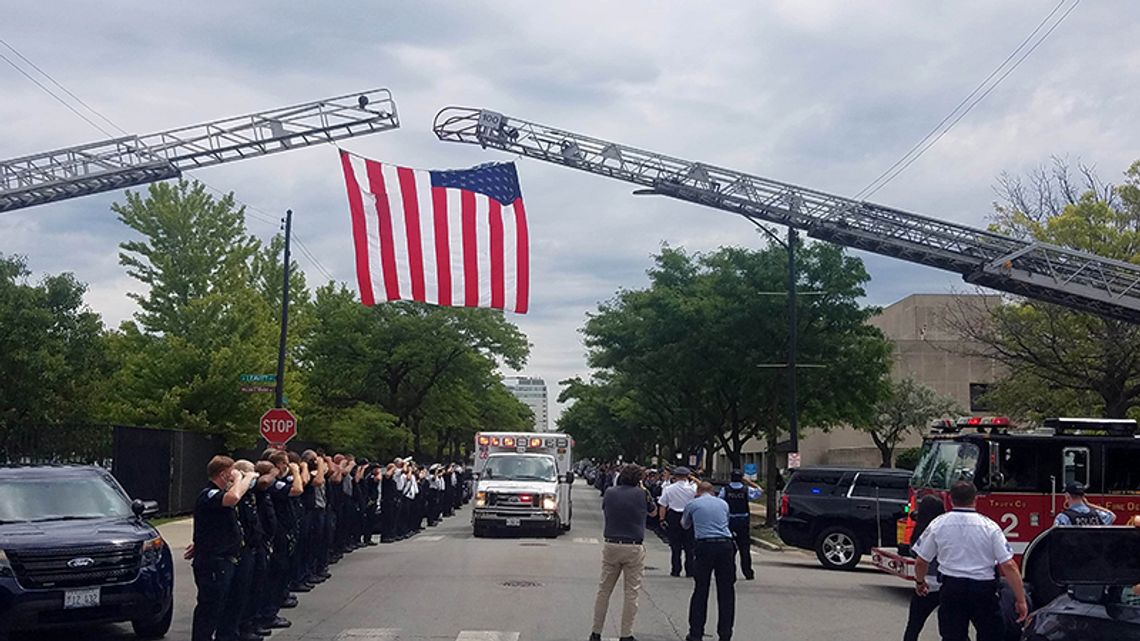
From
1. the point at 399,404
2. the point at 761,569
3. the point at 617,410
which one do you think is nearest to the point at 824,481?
the point at 761,569

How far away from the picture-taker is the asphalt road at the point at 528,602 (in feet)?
40.7

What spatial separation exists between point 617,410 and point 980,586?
56708 mm

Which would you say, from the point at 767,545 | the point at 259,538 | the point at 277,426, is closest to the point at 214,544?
the point at 259,538

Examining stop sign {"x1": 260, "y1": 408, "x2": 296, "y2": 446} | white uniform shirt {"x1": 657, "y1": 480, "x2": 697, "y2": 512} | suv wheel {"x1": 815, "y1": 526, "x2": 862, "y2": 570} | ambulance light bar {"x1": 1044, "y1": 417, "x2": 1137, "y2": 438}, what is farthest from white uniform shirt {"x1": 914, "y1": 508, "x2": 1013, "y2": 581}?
stop sign {"x1": 260, "y1": 408, "x2": 296, "y2": 446}

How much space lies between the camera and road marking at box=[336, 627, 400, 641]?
1162 cm

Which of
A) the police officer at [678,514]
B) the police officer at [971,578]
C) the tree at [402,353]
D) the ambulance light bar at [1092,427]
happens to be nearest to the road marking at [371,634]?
the police officer at [971,578]

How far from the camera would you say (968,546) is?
27.9 ft

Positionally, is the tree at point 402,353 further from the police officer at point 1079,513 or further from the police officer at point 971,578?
the police officer at point 971,578

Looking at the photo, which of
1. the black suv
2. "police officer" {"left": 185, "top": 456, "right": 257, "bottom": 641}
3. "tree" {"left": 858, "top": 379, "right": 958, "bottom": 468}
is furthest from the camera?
"tree" {"left": 858, "top": 379, "right": 958, "bottom": 468}

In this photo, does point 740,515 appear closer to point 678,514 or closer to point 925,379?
point 678,514

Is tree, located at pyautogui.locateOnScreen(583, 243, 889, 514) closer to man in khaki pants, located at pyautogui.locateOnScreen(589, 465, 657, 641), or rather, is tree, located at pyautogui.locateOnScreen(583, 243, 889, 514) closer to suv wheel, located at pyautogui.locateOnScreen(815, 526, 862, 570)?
suv wheel, located at pyautogui.locateOnScreen(815, 526, 862, 570)

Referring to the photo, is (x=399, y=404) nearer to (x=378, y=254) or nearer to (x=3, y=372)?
(x=3, y=372)

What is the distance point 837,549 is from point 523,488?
8278 mm

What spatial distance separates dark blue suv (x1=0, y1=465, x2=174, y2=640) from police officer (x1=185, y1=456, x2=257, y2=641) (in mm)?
1159
